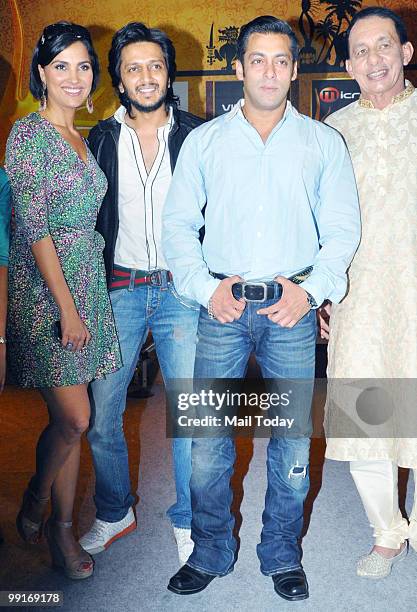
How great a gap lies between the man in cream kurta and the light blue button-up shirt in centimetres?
15

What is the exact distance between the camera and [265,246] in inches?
87.4

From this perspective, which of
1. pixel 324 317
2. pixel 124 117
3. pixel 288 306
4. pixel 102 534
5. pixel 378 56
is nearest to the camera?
pixel 288 306

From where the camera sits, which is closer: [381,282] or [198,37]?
[381,282]

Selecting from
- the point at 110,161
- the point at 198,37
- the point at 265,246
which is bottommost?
the point at 265,246

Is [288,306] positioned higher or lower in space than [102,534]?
higher

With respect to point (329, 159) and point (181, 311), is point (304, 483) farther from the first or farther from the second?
point (329, 159)

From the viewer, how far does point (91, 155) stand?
7.98ft

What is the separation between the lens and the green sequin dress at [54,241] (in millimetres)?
2207

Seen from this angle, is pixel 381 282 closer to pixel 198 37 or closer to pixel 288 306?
pixel 288 306

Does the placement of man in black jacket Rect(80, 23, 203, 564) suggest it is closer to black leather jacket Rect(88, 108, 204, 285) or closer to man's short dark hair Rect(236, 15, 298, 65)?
black leather jacket Rect(88, 108, 204, 285)

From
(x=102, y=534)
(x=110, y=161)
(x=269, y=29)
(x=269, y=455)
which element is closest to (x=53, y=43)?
(x=110, y=161)

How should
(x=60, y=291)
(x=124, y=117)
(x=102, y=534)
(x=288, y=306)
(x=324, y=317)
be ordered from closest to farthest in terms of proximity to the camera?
1. (x=288, y=306)
2. (x=60, y=291)
3. (x=124, y=117)
4. (x=102, y=534)
5. (x=324, y=317)

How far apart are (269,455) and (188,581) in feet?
1.61

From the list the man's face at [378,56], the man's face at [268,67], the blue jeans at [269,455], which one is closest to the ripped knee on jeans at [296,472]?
the blue jeans at [269,455]
